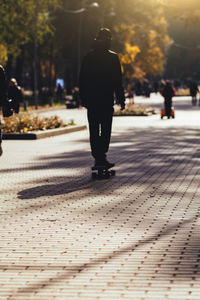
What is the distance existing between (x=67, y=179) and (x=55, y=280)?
242 inches

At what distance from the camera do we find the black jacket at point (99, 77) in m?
11.6

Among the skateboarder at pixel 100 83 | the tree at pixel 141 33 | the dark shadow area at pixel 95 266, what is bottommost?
the dark shadow area at pixel 95 266

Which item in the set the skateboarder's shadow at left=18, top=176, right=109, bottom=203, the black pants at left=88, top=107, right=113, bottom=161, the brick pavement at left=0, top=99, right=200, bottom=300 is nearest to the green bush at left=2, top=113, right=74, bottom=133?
the brick pavement at left=0, top=99, right=200, bottom=300

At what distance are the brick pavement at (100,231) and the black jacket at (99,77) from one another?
1.18 meters

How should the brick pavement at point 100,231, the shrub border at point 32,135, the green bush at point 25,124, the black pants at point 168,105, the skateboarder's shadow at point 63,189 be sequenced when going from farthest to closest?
the black pants at point 168,105 < the green bush at point 25,124 < the shrub border at point 32,135 < the skateboarder's shadow at point 63,189 < the brick pavement at point 100,231

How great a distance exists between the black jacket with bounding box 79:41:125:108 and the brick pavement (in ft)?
3.86

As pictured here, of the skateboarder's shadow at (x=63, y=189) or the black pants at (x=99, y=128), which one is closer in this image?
the skateboarder's shadow at (x=63, y=189)

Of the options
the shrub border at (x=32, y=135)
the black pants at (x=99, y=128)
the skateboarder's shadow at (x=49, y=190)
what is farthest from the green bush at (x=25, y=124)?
the skateboarder's shadow at (x=49, y=190)

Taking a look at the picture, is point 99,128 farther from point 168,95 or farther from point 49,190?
point 168,95

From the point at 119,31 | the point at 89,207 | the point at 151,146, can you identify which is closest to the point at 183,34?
the point at 119,31

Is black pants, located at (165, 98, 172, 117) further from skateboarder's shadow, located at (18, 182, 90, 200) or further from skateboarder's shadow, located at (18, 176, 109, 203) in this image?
skateboarder's shadow, located at (18, 182, 90, 200)

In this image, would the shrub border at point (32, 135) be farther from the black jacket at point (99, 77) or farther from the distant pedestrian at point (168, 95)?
the distant pedestrian at point (168, 95)

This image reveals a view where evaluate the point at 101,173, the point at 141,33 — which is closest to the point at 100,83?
the point at 101,173

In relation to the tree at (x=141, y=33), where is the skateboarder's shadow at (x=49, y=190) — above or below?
below
